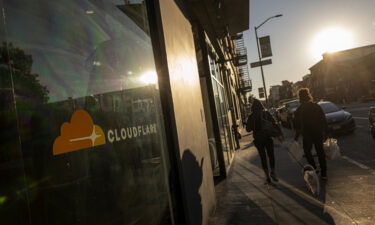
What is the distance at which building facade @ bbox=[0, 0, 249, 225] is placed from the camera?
1538mm

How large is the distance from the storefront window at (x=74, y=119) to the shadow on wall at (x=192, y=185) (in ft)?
2.17

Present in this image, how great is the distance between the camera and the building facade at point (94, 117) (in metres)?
1.54

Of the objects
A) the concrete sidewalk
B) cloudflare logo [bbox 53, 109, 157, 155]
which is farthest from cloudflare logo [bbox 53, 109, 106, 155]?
the concrete sidewalk

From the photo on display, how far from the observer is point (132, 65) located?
298cm

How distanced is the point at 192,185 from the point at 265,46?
72.8 ft

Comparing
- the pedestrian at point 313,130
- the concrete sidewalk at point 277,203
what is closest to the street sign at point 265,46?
the concrete sidewalk at point 277,203

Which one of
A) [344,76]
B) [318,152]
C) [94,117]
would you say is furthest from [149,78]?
[344,76]

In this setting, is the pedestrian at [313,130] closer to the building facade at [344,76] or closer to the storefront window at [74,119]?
the storefront window at [74,119]

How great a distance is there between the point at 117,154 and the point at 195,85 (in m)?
3.38

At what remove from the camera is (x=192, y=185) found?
4.04 metres

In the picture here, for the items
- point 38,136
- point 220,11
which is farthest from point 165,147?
point 220,11

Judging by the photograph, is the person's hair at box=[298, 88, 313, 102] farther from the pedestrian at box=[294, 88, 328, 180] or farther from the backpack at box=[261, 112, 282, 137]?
the backpack at box=[261, 112, 282, 137]

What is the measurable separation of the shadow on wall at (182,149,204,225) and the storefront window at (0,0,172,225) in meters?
0.66

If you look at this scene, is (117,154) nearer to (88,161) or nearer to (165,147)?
(88,161)
